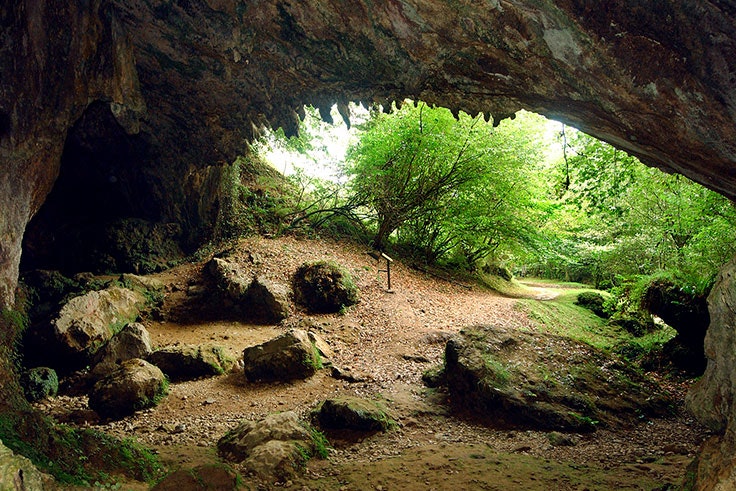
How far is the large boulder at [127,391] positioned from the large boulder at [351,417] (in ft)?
8.41

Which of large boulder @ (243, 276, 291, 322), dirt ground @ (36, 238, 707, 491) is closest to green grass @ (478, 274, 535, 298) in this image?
dirt ground @ (36, 238, 707, 491)

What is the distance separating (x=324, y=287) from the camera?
10.2 m

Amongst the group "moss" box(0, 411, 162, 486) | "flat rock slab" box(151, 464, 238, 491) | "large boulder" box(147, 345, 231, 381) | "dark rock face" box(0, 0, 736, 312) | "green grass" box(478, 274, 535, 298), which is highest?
"dark rock face" box(0, 0, 736, 312)

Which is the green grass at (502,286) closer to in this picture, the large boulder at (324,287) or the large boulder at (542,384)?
the large boulder at (324,287)

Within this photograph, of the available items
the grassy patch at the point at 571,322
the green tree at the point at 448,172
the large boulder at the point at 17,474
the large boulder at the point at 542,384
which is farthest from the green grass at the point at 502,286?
the large boulder at the point at 17,474

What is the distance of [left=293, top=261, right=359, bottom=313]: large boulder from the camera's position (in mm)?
10055

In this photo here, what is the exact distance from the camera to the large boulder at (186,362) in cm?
682

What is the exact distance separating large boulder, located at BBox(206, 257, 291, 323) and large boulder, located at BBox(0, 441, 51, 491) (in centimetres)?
694

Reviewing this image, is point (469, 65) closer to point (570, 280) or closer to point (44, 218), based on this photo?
point (44, 218)

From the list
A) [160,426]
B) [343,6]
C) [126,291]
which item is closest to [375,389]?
[160,426]

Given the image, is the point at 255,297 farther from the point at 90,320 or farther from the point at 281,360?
the point at 90,320

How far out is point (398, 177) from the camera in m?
14.5

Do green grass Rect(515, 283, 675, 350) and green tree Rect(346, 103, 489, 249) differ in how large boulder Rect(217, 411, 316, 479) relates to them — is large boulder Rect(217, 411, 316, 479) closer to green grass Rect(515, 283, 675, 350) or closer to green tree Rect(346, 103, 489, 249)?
green grass Rect(515, 283, 675, 350)

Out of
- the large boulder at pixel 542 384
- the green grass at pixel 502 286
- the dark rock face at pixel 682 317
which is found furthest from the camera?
the green grass at pixel 502 286
